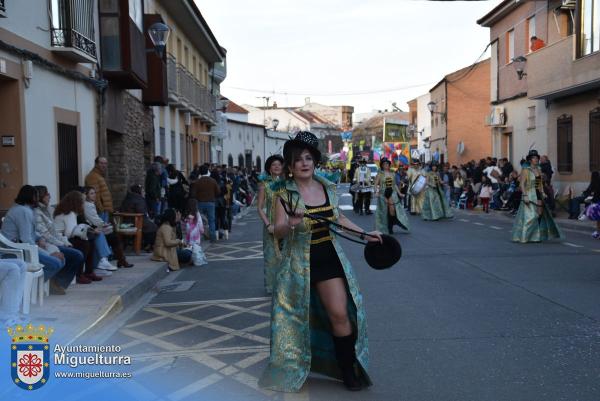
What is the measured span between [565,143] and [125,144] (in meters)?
14.5

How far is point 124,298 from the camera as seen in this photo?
8.52 meters

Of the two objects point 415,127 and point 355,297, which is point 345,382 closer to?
point 355,297

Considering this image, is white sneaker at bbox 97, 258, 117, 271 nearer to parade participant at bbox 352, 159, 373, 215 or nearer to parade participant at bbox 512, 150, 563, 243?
parade participant at bbox 512, 150, 563, 243

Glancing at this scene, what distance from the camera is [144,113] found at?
19922 mm

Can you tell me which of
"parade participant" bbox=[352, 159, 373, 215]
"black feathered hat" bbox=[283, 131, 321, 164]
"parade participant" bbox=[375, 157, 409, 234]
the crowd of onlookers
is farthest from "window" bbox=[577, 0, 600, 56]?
"black feathered hat" bbox=[283, 131, 321, 164]

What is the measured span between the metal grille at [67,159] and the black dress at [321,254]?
8538 mm

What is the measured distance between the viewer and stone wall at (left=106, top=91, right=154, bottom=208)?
650 inches

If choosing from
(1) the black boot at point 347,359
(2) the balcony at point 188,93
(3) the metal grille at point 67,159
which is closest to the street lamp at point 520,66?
(2) the balcony at point 188,93

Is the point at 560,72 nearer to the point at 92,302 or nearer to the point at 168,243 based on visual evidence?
the point at 168,243

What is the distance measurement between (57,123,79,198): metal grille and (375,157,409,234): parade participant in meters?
6.67

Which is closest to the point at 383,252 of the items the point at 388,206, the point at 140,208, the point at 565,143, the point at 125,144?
the point at 140,208

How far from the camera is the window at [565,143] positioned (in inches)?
901

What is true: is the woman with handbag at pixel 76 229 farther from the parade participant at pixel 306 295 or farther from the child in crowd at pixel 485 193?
the child in crowd at pixel 485 193

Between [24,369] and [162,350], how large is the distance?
74.1 inches
